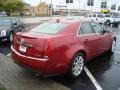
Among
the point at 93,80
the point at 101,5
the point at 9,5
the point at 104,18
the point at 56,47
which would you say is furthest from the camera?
the point at 101,5

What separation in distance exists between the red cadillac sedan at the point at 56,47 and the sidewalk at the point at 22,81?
1.17ft

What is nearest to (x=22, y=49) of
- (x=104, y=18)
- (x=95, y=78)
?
(x=95, y=78)

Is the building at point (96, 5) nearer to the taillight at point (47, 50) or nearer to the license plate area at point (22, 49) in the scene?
the license plate area at point (22, 49)

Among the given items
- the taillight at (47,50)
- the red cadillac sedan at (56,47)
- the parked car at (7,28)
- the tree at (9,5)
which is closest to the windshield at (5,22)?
the parked car at (7,28)

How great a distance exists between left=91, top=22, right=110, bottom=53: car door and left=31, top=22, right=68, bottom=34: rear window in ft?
4.62

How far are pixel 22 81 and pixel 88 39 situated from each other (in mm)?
2242

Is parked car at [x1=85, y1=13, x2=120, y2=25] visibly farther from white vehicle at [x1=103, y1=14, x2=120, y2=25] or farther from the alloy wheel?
the alloy wheel

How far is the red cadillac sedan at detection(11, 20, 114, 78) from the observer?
5391mm

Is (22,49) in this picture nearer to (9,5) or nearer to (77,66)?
(77,66)

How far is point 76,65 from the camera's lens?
6273 mm

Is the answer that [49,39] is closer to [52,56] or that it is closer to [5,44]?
[52,56]

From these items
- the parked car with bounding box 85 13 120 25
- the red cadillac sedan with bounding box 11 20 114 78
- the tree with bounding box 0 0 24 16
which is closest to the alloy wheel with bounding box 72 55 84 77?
the red cadillac sedan with bounding box 11 20 114 78

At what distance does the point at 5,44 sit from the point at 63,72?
6.27 meters

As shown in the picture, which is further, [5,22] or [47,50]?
[5,22]
